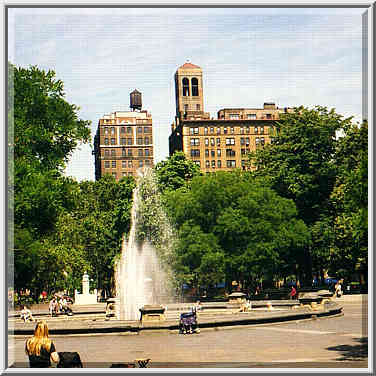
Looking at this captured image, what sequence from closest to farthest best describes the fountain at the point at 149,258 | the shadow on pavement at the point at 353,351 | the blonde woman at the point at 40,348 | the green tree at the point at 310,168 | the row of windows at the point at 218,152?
the blonde woman at the point at 40,348, the shadow on pavement at the point at 353,351, the fountain at the point at 149,258, the green tree at the point at 310,168, the row of windows at the point at 218,152

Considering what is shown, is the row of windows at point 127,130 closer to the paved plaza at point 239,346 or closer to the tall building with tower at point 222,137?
the tall building with tower at point 222,137

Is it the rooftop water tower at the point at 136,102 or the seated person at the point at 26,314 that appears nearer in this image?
the seated person at the point at 26,314

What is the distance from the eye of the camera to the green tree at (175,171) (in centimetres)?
6506

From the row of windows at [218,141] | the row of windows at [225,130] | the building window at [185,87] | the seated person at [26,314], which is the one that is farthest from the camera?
the building window at [185,87]

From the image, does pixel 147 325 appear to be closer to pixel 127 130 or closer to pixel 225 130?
pixel 225 130

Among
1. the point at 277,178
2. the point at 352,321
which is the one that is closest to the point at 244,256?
the point at 277,178

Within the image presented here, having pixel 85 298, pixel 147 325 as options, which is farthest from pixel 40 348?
pixel 85 298

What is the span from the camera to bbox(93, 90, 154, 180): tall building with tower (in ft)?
385

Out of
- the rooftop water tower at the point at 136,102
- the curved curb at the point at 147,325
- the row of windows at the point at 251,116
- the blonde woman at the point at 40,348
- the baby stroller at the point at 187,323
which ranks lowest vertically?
the curved curb at the point at 147,325

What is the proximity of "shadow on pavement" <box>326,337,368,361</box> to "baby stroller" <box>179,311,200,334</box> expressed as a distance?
686 cm

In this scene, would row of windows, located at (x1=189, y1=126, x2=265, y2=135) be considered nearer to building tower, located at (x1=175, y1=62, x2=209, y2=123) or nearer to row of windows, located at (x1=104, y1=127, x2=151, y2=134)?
row of windows, located at (x1=104, y1=127, x2=151, y2=134)

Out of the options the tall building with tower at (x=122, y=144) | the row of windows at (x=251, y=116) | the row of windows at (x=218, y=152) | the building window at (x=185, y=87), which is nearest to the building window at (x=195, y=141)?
the row of windows at (x=218, y=152)

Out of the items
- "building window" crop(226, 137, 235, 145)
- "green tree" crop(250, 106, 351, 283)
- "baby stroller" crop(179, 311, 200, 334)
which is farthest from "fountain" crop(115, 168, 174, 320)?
"building window" crop(226, 137, 235, 145)

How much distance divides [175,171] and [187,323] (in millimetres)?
44329
